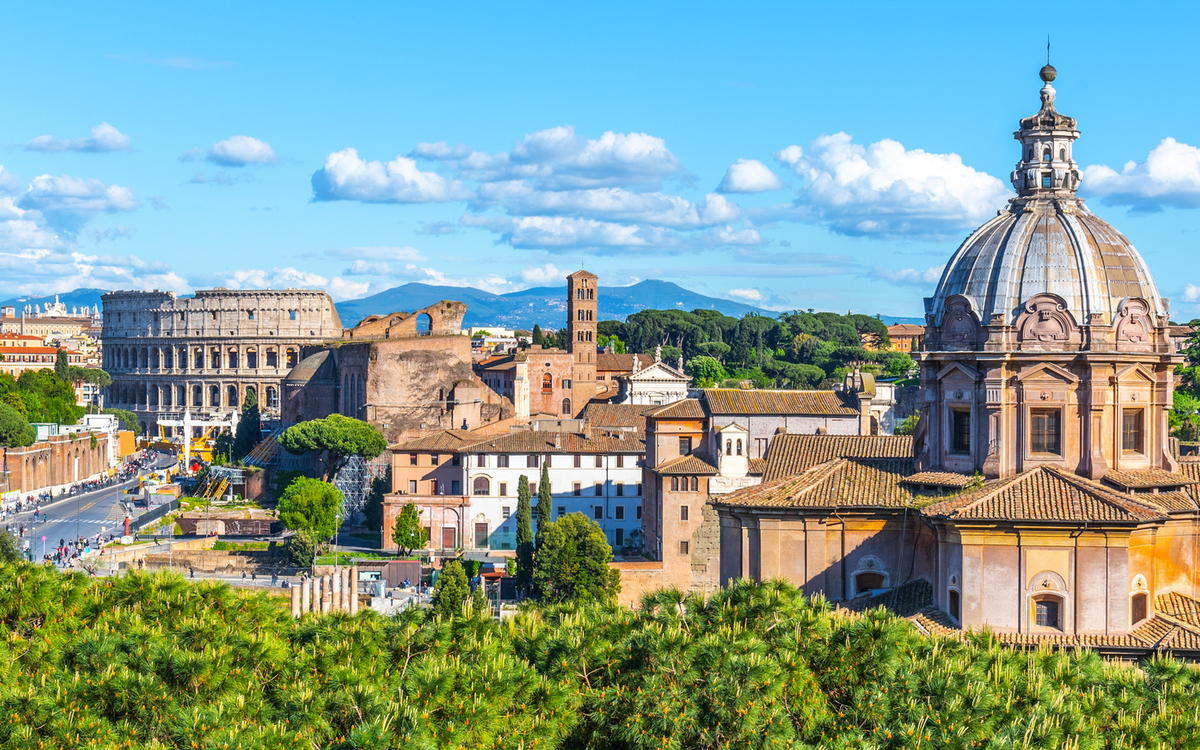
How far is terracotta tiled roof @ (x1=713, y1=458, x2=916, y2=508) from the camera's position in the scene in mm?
21634

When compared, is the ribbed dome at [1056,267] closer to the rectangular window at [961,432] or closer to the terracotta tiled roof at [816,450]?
the rectangular window at [961,432]

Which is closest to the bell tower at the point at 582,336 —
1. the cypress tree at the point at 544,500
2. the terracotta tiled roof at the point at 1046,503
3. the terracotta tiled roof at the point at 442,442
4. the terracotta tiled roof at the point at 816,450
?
the terracotta tiled roof at the point at 442,442

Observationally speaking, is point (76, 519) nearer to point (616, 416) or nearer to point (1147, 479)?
point (616, 416)

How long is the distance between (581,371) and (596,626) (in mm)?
65287

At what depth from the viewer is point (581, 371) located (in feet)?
260

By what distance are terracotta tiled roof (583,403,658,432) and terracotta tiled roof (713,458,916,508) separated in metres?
37.8

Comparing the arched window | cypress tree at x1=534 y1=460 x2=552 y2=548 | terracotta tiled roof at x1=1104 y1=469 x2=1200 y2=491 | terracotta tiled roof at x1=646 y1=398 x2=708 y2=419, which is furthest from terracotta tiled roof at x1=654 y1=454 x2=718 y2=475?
the arched window

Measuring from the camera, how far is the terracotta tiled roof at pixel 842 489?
71.0ft

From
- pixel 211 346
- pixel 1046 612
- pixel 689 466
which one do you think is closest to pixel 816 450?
pixel 1046 612

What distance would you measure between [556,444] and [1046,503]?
110 feet

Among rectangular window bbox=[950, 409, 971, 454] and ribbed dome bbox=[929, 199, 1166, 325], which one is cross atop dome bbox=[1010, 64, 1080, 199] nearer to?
ribbed dome bbox=[929, 199, 1166, 325]

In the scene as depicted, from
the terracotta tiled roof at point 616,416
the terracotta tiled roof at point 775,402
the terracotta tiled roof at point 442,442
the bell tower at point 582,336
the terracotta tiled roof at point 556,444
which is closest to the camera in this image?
the terracotta tiled roof at point 775,402

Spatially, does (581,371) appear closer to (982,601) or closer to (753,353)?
(753,353)

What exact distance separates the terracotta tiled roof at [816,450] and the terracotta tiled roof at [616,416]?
30303 mm
